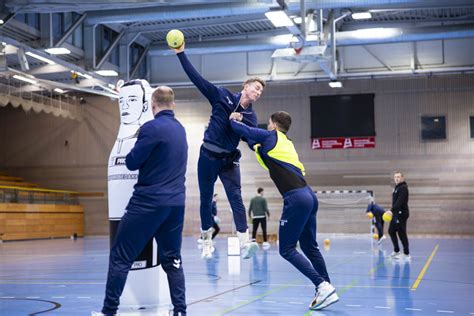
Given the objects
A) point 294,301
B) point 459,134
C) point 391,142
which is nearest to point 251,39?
point 391,142

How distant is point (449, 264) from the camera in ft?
58.3

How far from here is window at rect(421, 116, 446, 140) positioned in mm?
37906

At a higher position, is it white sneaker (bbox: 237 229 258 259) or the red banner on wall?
the red banner on wall

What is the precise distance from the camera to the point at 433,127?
3803 cm

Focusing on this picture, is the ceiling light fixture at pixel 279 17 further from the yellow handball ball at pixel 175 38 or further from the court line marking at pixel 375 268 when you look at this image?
the yellow handball ball at pixel 175 38

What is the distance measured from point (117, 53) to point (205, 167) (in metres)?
27.3

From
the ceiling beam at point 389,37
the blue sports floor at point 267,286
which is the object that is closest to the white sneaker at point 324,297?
the blue sports floor at point 267,286

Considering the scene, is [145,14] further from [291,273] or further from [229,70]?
[291,273]

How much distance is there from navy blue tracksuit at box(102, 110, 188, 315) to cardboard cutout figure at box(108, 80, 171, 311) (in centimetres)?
134

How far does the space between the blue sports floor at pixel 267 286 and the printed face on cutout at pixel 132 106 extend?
9.43 ft

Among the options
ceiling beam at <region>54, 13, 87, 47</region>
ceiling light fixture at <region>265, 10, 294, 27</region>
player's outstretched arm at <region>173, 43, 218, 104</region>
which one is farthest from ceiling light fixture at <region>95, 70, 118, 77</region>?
player's outstretched arm at <region>173, 43, 218, 104</region>

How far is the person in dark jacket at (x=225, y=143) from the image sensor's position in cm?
948

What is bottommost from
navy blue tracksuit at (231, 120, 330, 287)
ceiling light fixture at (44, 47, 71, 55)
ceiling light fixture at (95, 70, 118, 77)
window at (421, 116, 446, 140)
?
navy blue tracksuit at (231, 120, 330, 287)

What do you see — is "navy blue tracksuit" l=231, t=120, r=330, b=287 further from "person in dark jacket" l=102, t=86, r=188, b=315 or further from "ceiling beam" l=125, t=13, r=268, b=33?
"ceiling beam" l=125, t=13, r=268, b=33
